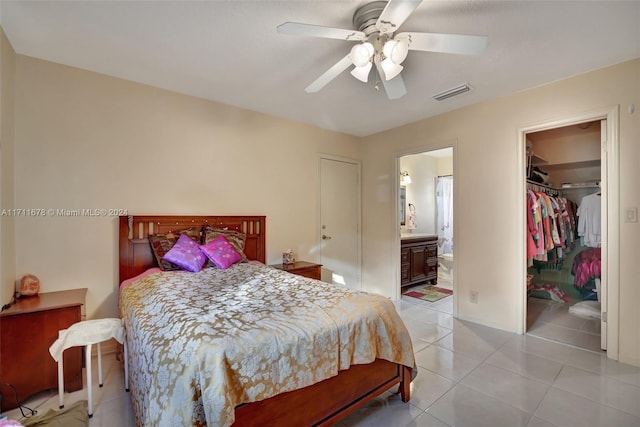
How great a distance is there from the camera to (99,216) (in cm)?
260

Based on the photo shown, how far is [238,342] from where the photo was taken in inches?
49.9

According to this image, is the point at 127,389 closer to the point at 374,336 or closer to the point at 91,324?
the point at 91,324

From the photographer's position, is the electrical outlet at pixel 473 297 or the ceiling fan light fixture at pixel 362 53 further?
the electrical outlet at pixel 473 297

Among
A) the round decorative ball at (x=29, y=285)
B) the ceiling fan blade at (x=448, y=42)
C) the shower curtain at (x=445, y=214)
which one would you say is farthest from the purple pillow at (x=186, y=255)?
the shower curtain at (x=445, y=214)

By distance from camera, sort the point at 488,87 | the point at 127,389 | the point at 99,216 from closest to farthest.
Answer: the point at 127,389 → the point at 99,216 → the point at 488,87

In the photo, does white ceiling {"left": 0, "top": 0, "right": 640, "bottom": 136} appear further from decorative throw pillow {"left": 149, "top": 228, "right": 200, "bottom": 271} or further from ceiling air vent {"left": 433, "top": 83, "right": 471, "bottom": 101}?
decorative throw pillow {"left": 149, "top": 228, "right": 200, "bottom": 271}

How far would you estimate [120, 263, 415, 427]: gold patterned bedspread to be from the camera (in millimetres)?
1161

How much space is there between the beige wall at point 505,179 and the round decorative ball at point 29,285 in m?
4.15

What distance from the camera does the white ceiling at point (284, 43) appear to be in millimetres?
1786

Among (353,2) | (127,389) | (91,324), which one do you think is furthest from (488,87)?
(127,389)

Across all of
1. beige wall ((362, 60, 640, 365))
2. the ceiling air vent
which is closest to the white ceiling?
the ceiling air vent

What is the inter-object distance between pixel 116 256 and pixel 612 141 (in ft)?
15.1

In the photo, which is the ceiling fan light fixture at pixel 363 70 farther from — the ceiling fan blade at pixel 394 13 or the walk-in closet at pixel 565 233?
the walk-in closet at pixel 565 233

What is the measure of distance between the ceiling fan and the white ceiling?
0.13 metres
